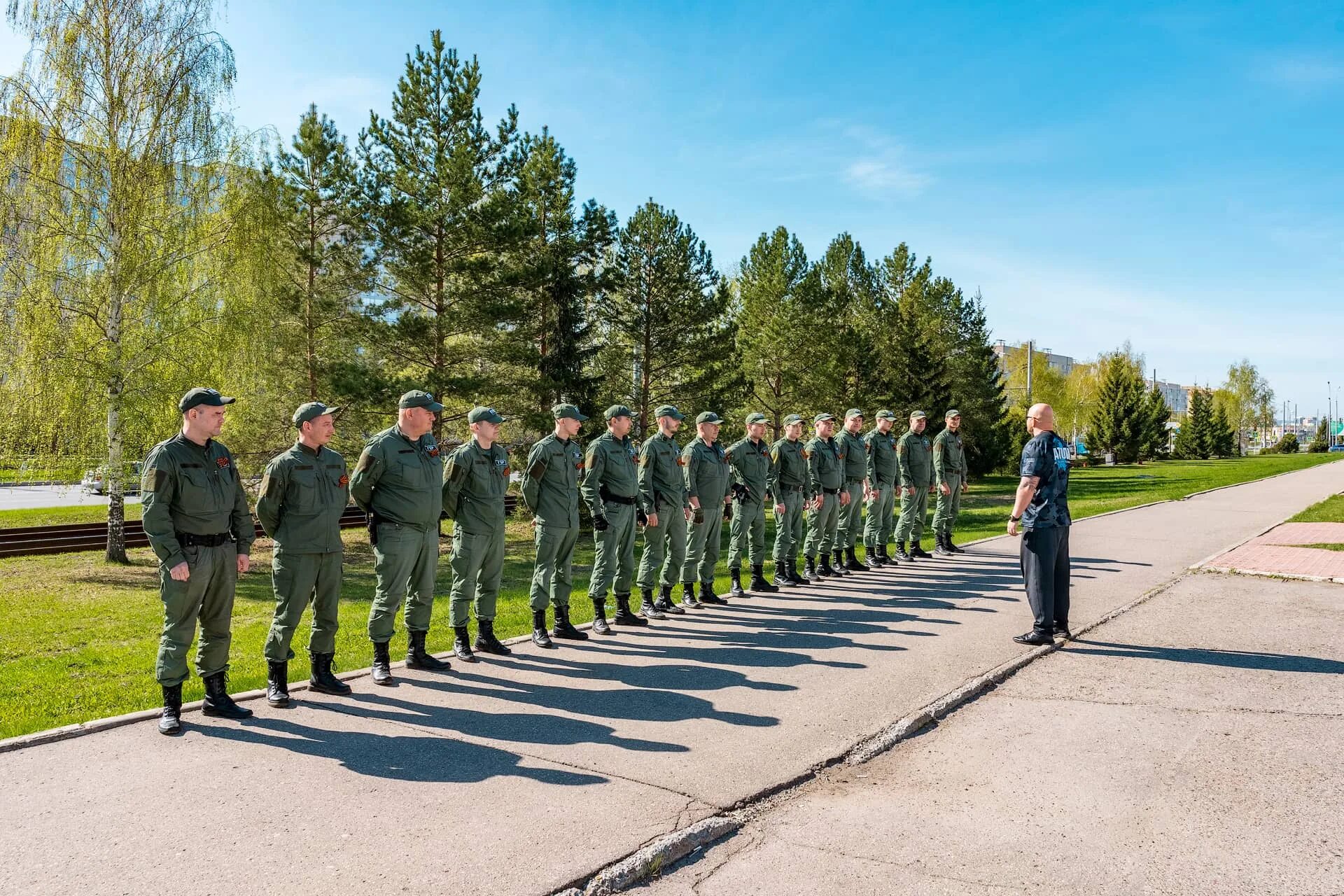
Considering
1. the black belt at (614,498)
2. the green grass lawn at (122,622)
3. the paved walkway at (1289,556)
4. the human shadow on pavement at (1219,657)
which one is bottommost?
the green grass lawn at (122,622)

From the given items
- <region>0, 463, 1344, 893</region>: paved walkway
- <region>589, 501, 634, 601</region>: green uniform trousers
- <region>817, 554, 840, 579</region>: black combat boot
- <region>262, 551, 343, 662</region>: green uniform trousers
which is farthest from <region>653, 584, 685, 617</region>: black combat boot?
<region>262, 551, 343, 662</region>: green uniform trousers

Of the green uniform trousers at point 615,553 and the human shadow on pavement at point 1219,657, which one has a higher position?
the green uniform trousers at point 615,553

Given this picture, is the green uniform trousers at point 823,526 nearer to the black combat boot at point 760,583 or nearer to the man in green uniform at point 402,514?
the black combat boot at point 760,583

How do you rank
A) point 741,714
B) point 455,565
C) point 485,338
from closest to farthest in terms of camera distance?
1. point 741,714
2. point 455,565
3. point 485,338

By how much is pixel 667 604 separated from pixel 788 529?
2.53 m

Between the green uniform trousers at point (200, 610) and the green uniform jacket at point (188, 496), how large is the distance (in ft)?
0.37

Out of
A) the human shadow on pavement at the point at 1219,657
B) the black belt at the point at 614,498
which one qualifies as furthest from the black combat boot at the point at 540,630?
the human shadow on pavement at the point at 1219,657

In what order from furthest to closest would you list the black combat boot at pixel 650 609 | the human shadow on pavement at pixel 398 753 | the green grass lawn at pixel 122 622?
the black combat boot at pixel 650 609 → the green grass lawn at pixel 122 622 → the human shadow on pavement at pixel 398 753

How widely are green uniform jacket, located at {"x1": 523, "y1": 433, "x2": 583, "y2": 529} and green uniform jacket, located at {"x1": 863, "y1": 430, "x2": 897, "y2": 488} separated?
20.4 feet

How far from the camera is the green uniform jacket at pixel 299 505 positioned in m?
5.96

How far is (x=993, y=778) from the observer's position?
4.58 meters

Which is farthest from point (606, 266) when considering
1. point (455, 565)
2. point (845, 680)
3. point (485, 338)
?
point (845, 680)

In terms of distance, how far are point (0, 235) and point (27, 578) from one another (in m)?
6.39

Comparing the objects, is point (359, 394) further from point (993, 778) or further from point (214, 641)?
point (993, 778)
